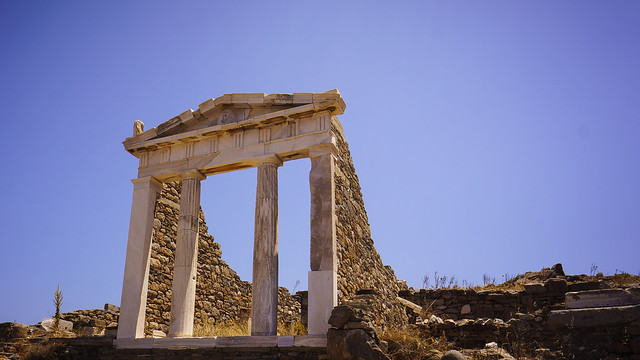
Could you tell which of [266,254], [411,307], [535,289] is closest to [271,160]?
[266,254]

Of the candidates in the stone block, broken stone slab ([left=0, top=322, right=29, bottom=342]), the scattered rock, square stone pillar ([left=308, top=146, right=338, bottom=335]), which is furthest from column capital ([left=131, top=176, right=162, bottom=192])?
the stone block

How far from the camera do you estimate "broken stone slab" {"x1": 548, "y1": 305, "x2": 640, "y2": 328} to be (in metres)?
8.93

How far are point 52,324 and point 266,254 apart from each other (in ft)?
22.3

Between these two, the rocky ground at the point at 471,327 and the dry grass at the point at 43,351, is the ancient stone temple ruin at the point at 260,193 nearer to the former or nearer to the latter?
the rocky ground at the point at 471,327

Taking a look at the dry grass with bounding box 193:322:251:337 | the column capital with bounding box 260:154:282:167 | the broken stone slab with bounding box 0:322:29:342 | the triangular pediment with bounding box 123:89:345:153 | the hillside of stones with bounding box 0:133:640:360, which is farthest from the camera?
the broken stone slab with bounding box 0:322:29:342

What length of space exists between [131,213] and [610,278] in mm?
13346

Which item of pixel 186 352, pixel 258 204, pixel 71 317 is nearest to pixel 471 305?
pixel 258 204

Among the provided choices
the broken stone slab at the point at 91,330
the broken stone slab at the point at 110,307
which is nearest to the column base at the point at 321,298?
the broken stone slab at the point at 91,330

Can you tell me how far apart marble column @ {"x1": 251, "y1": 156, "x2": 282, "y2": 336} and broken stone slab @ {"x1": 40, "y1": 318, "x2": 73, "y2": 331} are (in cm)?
632

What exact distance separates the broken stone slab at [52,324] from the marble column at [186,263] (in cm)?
432

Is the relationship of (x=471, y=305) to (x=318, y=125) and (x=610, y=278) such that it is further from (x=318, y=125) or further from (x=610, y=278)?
(x=318, y=125)

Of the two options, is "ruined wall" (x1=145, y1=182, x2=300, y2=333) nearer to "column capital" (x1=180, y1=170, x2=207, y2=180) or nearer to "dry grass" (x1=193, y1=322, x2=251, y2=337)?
"dry grass" (x1=193, y1=322, x2=251, y2=337)

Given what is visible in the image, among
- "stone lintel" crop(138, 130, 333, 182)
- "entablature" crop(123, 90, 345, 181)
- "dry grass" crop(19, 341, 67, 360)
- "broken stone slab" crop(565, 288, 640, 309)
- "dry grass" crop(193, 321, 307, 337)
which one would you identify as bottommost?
"dry grass" crop(19, 341, 67, 360)

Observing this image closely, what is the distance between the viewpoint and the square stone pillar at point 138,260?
36.9 feet
